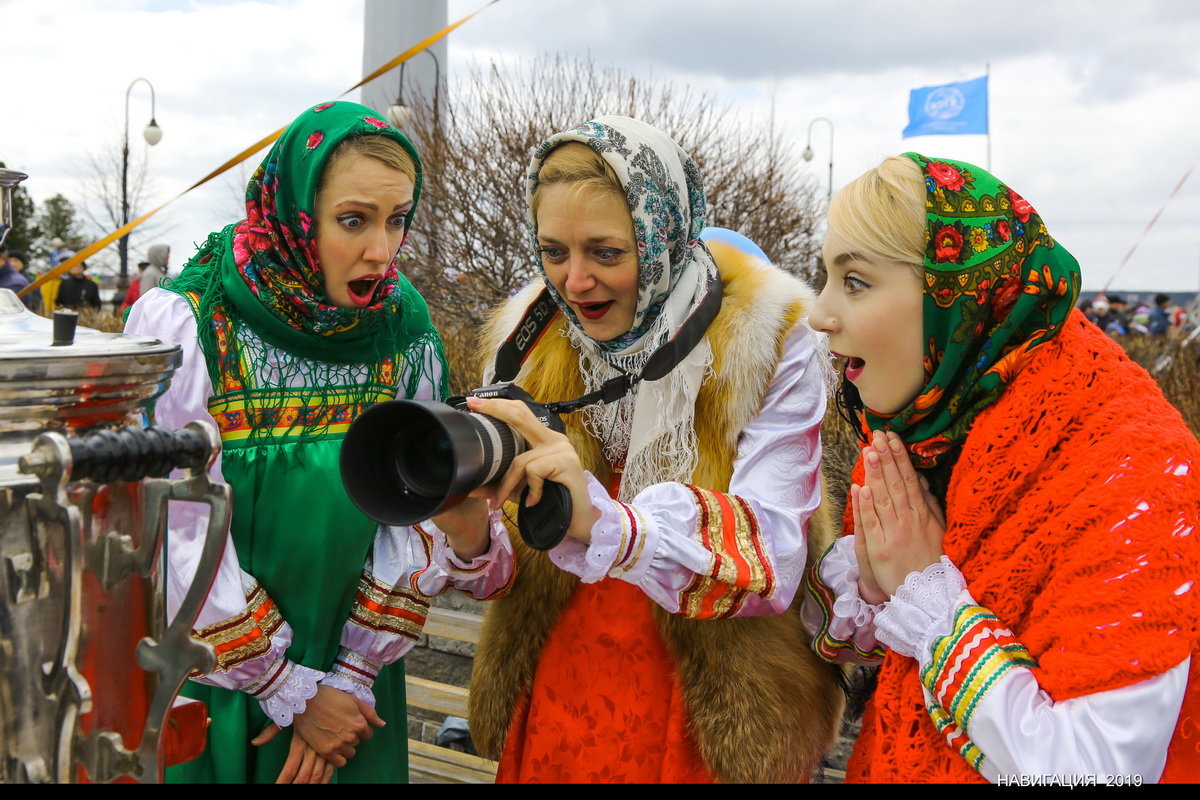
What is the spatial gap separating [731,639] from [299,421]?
2.97 ft

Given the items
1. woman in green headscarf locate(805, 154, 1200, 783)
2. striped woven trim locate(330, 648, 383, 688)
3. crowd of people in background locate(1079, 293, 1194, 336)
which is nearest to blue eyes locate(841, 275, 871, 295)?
woman in green headscarf locate(805, 154, 1200, 783)

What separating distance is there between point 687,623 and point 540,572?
296mm

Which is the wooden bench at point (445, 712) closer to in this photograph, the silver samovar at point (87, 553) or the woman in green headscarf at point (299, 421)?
the woman in green headscarf at point (299, 421)

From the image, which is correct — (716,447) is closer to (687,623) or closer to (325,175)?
(687,623)

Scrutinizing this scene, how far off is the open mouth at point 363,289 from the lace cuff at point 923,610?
1119 millimetres

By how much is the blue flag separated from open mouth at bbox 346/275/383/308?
36.9 ft

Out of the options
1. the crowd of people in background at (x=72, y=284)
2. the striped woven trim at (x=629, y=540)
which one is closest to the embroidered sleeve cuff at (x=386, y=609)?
the striped woven trim at (x=629, y=540)

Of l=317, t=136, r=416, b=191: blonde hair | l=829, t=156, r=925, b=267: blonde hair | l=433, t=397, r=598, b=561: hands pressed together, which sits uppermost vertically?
l=317, t=136, r=416, b=191: blonde hair

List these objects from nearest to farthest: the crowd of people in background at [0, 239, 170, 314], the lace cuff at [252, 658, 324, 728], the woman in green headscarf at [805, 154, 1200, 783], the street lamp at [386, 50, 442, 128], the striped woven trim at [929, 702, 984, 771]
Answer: the woman in green headscarf at [805, 154, 1200, 783] < the striped woven trim at [929, 702, 984, 771] < the lace cuff at [252, 658, 324, 728] < the crowd of people in background at [0, 239, 170, 314] < the street lamp at [386, 50, 442, 128]

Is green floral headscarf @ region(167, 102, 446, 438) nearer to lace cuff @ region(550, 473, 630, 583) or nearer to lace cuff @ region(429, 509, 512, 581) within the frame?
Result: lace cuff @ region(429, 509, 512, 581)

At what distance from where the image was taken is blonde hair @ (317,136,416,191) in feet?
6.24

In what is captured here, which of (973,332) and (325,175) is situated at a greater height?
(325,175)
